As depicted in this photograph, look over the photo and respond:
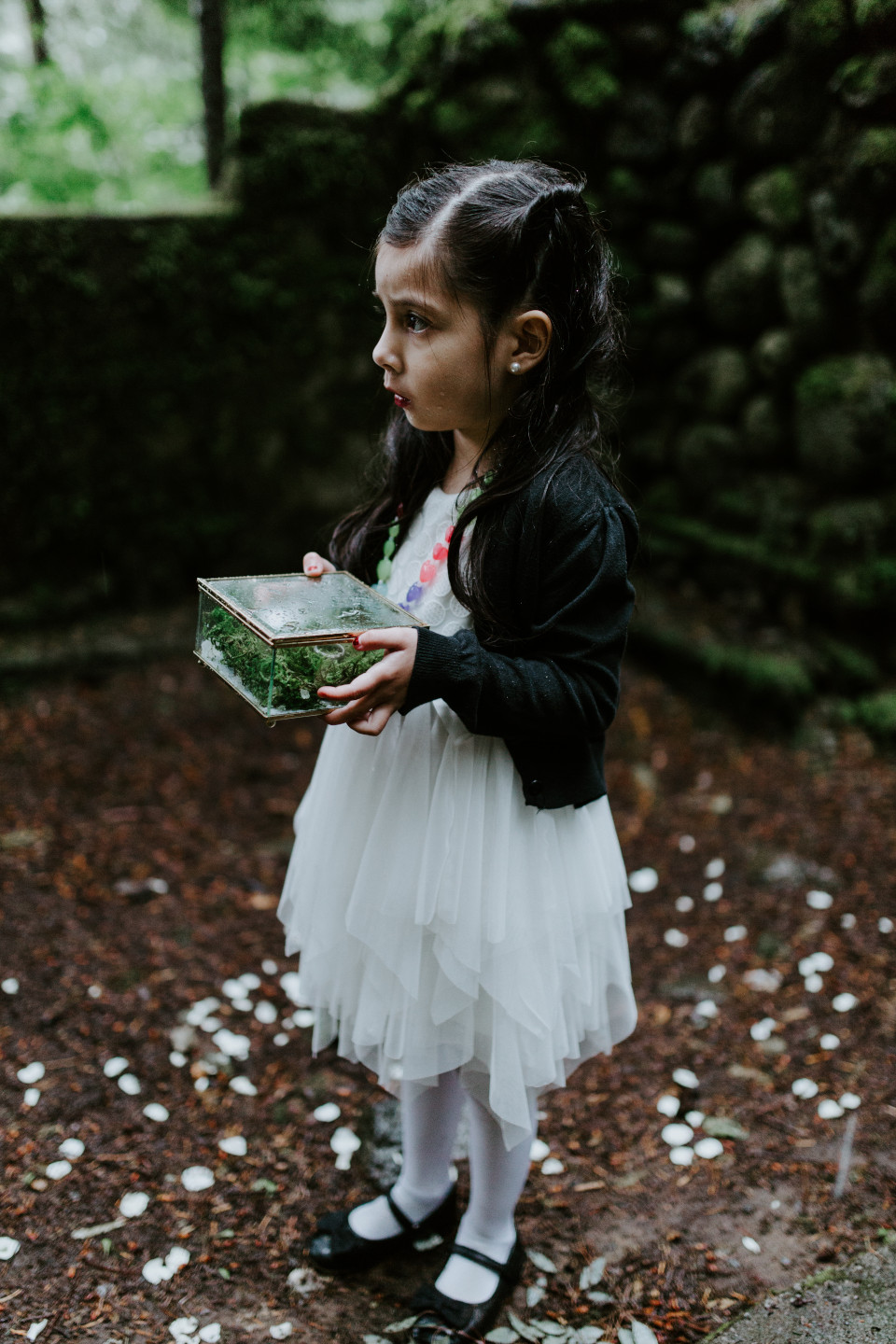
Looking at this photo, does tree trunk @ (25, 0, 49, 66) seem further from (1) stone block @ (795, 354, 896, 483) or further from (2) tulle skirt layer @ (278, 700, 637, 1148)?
(2) tulle skirt layer @ (278, 700, 637, 1148)

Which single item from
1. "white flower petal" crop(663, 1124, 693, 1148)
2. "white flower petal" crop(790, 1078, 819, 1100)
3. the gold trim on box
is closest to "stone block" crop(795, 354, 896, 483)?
"white flower petal" crop(790, 1078, 819, 1100)

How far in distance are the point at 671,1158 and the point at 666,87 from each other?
4530mm

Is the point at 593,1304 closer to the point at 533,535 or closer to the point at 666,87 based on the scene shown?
the point at 533,535

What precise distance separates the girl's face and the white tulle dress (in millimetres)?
208

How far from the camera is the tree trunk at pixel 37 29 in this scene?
6191mm

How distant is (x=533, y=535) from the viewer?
1.53 meters

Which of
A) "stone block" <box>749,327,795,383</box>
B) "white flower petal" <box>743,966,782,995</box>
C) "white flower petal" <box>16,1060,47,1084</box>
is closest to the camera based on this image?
"white flower petal" <box>16,1060,47,1084</box>

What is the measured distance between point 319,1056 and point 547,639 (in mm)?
1645

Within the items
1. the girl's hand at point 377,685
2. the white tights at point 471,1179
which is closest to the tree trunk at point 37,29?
the girl's hand at point 377,685

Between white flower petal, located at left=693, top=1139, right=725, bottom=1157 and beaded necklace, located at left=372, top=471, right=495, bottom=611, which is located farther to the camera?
white flower petal, located at left=693, top=1139, right=725, bottom=1157

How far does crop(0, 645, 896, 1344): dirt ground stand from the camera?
6.49 ft

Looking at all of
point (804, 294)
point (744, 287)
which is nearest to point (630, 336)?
point (744, 287)

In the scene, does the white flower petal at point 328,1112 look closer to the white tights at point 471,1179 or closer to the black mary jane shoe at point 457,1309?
the white tights at point 471,1179

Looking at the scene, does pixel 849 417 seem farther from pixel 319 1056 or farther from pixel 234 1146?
pixel 234 1146
